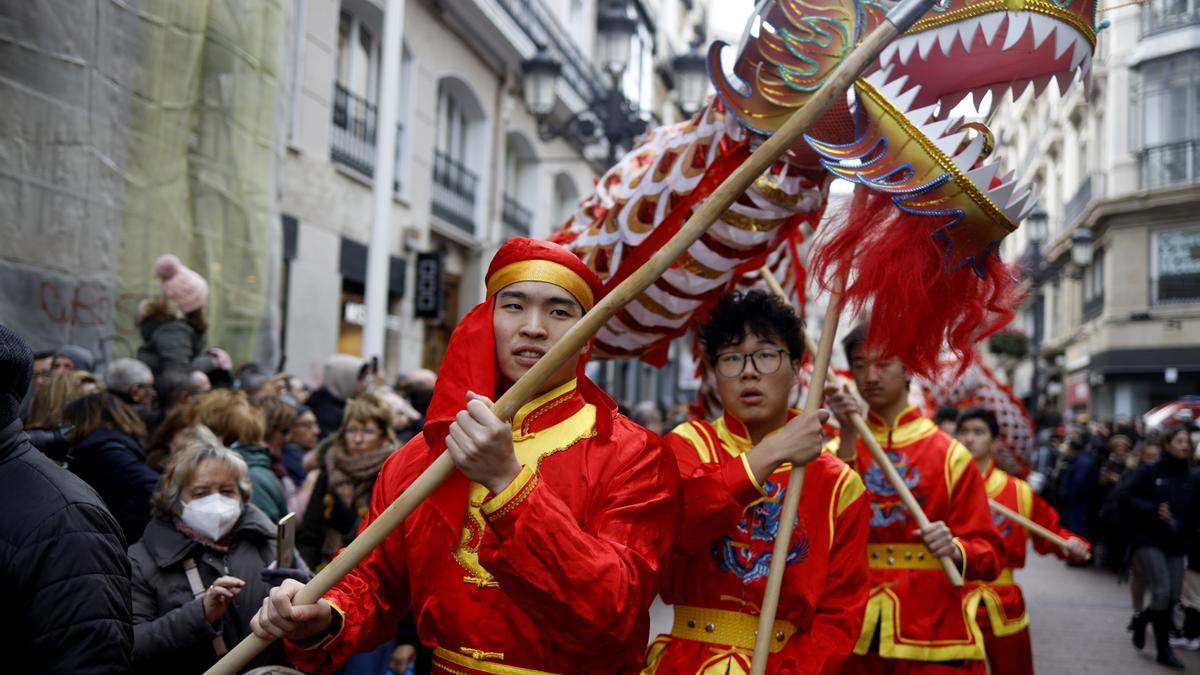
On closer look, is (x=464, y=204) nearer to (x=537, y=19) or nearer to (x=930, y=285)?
(x=537, y=19)

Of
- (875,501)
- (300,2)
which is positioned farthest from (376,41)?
(875,501)

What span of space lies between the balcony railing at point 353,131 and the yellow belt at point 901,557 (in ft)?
34.9

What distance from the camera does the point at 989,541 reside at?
4617mm

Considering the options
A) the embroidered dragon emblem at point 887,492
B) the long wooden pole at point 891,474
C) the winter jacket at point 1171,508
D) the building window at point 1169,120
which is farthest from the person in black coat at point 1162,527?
the building window at point 1169,120

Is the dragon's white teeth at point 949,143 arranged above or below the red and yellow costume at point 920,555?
above

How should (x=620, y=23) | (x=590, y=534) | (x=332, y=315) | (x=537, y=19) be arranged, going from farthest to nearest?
(x=537, y=19) → (x=332, y=315) → (x=620, y=23) → (x=590, y=534)

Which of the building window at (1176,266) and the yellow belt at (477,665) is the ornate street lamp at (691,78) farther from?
the building window at (1176,266)

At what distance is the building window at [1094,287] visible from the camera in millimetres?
29984

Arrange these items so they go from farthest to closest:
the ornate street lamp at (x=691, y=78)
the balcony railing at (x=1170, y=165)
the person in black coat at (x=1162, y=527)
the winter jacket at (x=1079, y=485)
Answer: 1. the balcony railing at (x=1170, y=165)
2. the winter jacket at (x=1079, y=485)
3. the ornate street lamp at (x=691, y=78)
4. the person in black coat at (x=1162, y=527)

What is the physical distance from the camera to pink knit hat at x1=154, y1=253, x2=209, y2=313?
24.5 ft

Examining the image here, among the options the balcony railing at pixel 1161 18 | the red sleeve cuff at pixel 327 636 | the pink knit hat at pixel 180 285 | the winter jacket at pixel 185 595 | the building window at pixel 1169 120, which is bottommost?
the winter jacket at pixel 185 595

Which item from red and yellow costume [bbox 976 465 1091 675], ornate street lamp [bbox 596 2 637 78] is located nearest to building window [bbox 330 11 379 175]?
ornate street lamp [bbox 596 2 637 78]

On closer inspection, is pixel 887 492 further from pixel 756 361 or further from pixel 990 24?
pixel 990 24

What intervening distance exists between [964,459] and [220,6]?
7.22 m
